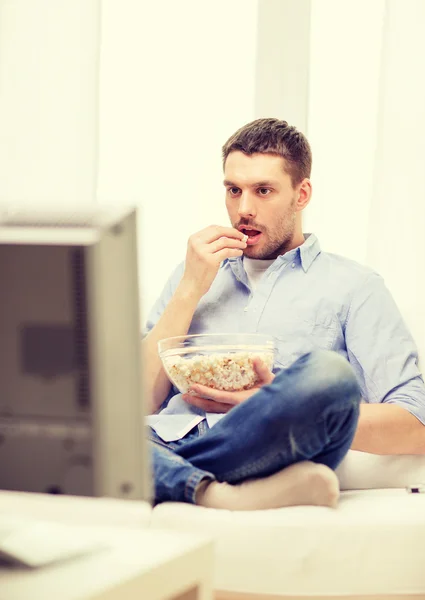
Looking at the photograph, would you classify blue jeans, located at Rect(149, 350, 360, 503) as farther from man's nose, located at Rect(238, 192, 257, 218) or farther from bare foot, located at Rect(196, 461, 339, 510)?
man's nose, located at Rect(238, 192, 257, 218)

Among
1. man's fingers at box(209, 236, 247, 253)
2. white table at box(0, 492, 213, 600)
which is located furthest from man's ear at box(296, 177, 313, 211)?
white table at box(0, 492, 213, 600)

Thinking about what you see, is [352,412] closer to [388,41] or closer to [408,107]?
[408,107]

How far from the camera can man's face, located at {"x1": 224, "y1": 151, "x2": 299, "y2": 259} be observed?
214cm

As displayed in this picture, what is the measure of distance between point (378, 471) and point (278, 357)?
370 mm

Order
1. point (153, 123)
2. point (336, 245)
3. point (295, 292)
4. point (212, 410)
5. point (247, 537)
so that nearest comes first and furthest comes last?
point (247, 537) < point (212, 410) < point (295, 292) < point (336, 245) < point (153, 123)

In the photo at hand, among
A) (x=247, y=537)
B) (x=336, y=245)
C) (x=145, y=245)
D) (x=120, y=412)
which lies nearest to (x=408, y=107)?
(x=336, y=245)

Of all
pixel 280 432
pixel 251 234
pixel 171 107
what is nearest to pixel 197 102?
pixel 171 107

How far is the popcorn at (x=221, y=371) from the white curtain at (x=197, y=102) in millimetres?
644

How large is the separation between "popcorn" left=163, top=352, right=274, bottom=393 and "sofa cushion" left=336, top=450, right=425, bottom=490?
0.89 feet

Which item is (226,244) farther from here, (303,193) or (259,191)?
(303,193)

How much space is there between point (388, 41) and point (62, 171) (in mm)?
1164

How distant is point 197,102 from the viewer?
2.73m

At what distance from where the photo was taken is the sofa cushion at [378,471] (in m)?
A: 1.73

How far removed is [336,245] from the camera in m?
2.55
